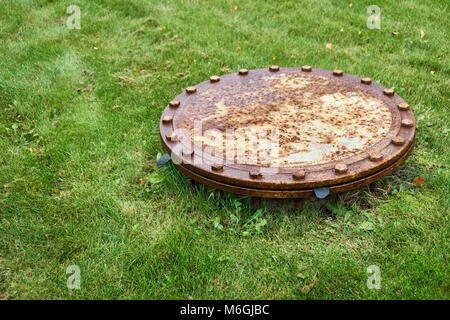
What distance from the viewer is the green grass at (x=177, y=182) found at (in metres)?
2.07

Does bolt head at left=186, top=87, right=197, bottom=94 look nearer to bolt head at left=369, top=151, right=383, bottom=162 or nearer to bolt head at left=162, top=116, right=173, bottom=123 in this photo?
bolt head at left=162, top=116, right=173, bottom=123

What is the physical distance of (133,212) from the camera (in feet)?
8.19

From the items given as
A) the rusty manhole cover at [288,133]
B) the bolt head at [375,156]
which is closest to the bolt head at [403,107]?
the rusty manhole cover at [288,133]

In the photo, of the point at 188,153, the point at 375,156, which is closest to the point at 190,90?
the point at 188,153

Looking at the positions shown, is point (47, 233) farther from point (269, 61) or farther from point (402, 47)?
point (402, 47)

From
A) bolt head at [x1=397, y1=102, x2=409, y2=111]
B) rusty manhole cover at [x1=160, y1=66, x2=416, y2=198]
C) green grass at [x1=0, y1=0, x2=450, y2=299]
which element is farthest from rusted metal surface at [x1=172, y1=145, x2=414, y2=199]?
bolt head at [x1=397, y1=102, x2=409, y2=111]

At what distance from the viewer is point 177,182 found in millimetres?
2631

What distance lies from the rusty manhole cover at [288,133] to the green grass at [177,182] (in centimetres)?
32

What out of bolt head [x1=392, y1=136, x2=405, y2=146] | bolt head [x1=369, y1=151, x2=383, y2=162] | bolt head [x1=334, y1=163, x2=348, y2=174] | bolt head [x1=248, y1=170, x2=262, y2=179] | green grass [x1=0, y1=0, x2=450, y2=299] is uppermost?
bolt head [x1=392, y1=136, x2=405, y2=146]

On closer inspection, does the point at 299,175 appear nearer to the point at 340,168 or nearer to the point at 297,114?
the point at 340,168

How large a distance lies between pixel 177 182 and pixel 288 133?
0.77 metres

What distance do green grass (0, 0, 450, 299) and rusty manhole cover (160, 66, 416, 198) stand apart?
0.32 meters

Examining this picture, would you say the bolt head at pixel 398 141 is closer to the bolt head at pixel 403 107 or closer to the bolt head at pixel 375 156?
the bolt head at pixel 375 156

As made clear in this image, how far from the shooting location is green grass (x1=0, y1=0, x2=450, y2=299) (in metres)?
2.07
